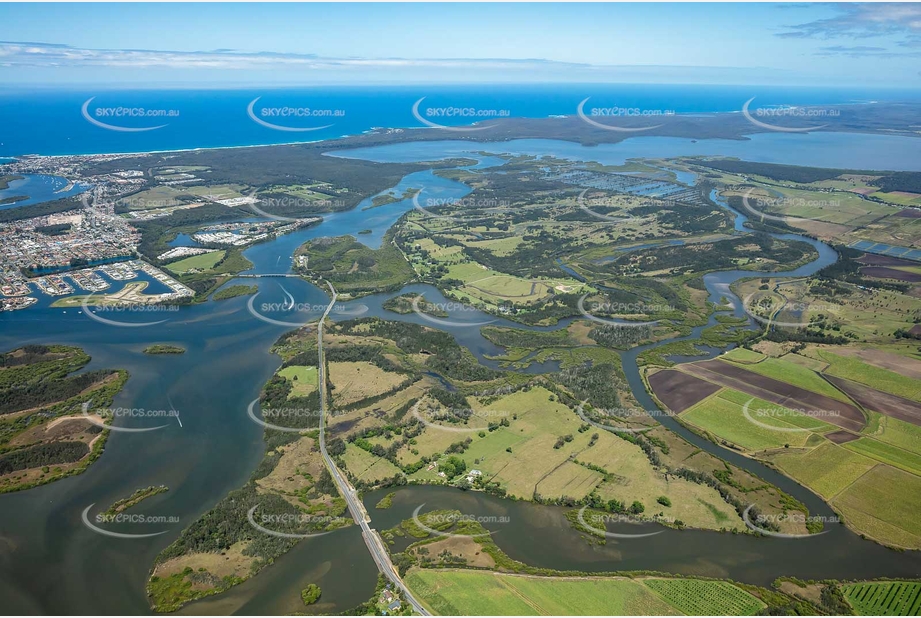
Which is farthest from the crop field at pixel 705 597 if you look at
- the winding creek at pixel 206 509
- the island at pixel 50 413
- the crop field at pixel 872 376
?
the island at pixel 50 413

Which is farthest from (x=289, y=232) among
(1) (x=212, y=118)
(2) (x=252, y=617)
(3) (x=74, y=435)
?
(1) (x=212, y=118)

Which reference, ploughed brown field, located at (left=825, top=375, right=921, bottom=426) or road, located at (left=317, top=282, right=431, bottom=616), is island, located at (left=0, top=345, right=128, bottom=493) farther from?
ploughed brown field, located at (left=825, top=375, right=921, bottom=426)

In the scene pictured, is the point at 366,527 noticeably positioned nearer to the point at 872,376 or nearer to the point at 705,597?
the point at 705,597

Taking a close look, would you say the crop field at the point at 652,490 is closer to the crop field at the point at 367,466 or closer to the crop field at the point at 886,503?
the crop field at the point at 886,503

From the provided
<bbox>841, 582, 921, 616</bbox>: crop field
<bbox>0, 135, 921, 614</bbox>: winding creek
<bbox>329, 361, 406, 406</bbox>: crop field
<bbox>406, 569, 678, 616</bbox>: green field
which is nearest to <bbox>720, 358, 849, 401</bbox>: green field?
<bbox>0, 135, 921, 614</bbox>: winding creek

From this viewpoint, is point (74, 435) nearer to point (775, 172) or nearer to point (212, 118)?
point (775, 172)

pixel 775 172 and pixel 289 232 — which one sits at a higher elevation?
pixel 775 172
